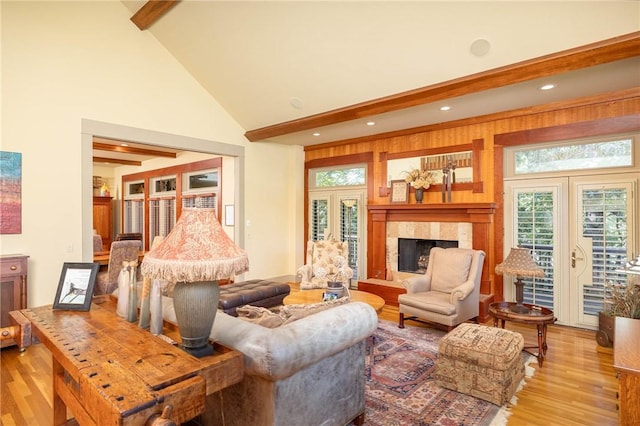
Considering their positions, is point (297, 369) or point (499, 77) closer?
point (297, 369)

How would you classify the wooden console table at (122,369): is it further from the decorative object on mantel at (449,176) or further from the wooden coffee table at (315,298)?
the decorative object on mantel at (449,176)

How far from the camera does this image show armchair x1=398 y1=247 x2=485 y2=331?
376 centimetres

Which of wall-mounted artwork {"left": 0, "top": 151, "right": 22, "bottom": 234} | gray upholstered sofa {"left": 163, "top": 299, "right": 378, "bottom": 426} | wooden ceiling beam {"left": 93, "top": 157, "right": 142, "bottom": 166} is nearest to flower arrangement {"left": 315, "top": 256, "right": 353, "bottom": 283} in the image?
gray upholstered sofa {"left": 163, "top": 299, "right": 378, "bottom": 426}

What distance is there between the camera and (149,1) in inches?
162

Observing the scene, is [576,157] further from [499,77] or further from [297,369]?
[297,369]

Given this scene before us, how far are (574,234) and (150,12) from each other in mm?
6047

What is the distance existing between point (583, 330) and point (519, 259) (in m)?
1.72

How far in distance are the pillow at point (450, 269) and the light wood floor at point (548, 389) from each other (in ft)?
3.78

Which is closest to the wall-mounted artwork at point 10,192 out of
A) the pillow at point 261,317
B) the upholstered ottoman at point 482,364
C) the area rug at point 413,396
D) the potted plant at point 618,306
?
the pillow at point 261,317

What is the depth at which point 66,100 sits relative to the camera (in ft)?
13.5

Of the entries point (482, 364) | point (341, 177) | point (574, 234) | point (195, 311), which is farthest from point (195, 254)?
point (341, 177)

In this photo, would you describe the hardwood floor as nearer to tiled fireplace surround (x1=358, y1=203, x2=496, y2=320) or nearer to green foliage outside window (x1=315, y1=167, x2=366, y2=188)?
tiled fireplace surround (x1=358, y1=203, x2=496, y2=320)

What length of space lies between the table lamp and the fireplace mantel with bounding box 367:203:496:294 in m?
4.23

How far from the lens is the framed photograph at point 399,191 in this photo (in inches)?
227
